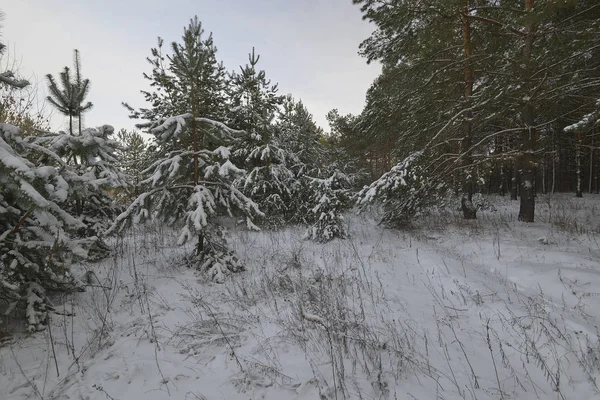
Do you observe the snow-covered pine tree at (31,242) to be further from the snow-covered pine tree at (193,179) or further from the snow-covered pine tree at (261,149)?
the snow-covered pine tree at (261,149)

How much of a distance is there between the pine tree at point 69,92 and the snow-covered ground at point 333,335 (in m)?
3.46

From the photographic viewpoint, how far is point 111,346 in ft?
10.4

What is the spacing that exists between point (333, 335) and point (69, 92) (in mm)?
6879

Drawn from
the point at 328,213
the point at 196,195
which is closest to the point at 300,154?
the point at 328,213

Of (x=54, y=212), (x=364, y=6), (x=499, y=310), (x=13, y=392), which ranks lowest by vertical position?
(x=13, y=392)

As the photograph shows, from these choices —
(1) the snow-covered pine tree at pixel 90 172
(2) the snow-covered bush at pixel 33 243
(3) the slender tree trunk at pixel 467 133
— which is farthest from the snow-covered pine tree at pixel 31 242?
(3) the slender tree trunk at pixel 467 133

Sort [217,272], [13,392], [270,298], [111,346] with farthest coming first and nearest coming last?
[217,272] < [270,298] < [111,346] < [13,392]

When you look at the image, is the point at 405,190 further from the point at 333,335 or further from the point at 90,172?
the point at 90,172

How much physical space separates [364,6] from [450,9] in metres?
2.38

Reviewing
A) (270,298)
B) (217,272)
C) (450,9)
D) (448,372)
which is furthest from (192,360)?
(450,9)

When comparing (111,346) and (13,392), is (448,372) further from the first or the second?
(13,392)

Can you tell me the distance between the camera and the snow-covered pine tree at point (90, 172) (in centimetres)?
409

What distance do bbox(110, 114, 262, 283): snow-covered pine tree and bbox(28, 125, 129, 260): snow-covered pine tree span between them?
66 centimetres

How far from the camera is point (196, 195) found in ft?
16.1
